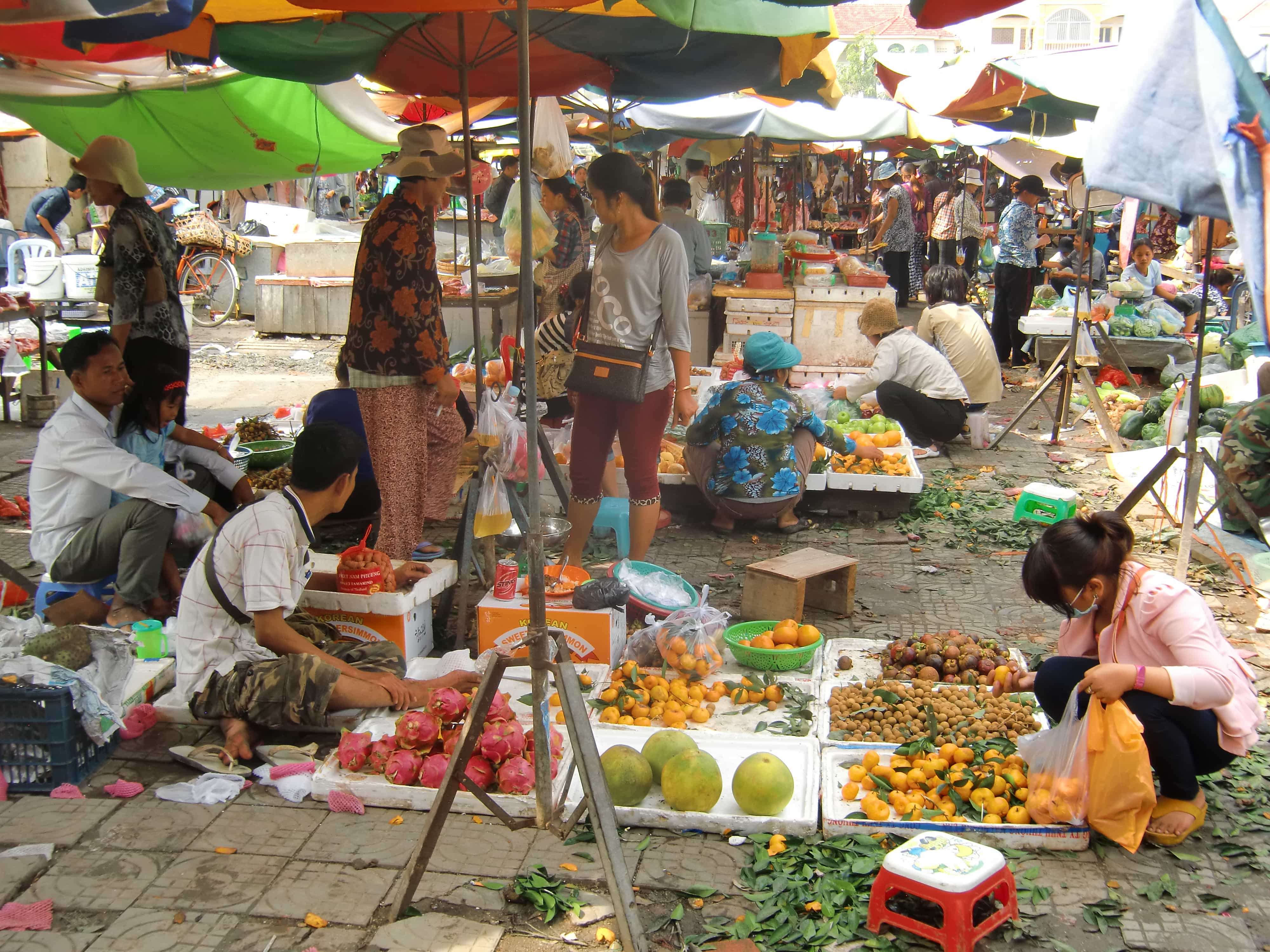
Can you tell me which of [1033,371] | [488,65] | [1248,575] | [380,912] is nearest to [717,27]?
[488,65]

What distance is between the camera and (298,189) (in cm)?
1997

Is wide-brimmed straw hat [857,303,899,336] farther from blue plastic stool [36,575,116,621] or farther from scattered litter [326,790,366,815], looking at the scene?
scattered litter [326,790,366,815]

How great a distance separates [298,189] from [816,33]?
17.4 meters

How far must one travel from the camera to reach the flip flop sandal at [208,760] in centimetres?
351

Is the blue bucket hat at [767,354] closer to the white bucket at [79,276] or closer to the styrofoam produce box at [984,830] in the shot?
the styrofoam produce box at [984,830]

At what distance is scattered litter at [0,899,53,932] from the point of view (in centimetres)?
273

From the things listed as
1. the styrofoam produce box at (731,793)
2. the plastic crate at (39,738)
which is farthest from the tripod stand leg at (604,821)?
the plastic crate at (39,738)

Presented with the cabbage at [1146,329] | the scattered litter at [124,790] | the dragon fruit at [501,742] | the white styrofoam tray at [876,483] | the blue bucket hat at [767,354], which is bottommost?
the scattered litter at [124,790]

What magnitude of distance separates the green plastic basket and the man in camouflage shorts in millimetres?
2810

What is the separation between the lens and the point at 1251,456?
5.61 meters

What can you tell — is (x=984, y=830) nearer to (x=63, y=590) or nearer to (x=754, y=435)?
(x=754, y=435)

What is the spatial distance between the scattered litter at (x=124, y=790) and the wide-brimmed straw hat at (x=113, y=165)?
3438mm

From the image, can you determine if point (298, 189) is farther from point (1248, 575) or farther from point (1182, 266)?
point (1248, 575)

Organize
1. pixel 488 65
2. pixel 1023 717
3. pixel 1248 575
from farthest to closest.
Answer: pixel 488 65, pixel 1248 575, pixel 1023 717
